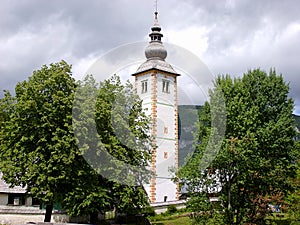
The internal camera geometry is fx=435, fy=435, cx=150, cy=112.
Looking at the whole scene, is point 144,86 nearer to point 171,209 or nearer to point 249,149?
point 171,209

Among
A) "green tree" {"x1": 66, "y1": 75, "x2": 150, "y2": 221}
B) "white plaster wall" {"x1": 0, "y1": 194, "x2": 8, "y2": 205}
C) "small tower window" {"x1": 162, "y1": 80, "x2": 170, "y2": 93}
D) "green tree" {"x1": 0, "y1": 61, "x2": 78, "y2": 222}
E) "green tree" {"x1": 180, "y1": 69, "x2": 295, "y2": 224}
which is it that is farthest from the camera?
"small tower window" {"x1": 162, "y1": 80, "x2": 170, "y2": 93}

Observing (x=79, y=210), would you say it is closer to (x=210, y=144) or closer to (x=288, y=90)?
(x=210, y=144)

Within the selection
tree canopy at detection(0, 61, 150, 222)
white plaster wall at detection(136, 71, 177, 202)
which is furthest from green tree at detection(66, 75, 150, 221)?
white plaster wall at detection(136, 71, 177, 202)

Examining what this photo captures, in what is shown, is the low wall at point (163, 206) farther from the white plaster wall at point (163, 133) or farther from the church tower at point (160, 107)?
the church tower at point (160, 107)

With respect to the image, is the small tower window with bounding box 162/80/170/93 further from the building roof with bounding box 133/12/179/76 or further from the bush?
the bush

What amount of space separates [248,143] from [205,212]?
371 centimetres

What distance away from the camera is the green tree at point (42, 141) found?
82.3 feet

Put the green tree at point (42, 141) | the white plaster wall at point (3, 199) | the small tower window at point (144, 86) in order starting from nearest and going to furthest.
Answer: the green tree at point (42, 141) < the white plaster wall at point (3, 199) < the small tower window at point (144, 86)

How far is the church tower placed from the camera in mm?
41500

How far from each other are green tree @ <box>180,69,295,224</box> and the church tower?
38.4 feet

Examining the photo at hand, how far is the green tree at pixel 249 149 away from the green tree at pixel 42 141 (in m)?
7.74

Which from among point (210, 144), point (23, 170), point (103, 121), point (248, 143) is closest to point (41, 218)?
point (23, 170)

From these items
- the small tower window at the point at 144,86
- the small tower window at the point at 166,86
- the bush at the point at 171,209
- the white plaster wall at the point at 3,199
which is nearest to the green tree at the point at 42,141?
→ the white plaster wall at the point at 3,199

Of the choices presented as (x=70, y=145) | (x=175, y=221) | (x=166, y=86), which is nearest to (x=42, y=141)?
(x=70, y=145)
